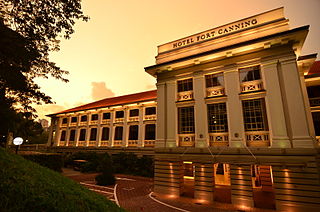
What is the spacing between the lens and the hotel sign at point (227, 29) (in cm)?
1221

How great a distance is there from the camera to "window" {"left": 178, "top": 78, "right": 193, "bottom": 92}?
560 inches

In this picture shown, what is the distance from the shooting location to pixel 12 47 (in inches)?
296

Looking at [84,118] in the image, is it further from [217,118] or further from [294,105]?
[294,105]

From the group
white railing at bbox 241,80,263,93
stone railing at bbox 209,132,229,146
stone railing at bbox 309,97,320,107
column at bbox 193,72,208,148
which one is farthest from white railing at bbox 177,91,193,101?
stone railing at bbox 309,97,320,107

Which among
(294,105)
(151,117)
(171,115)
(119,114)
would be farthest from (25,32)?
(119,114)

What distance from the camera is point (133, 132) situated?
25438mm

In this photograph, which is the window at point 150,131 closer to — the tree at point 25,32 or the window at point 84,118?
the window at point 84,118

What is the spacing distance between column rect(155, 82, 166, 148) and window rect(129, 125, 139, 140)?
439 inches

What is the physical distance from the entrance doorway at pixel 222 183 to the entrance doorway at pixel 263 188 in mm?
1986

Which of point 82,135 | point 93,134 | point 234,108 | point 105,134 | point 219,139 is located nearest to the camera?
point 234,108

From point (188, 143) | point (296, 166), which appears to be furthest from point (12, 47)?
point (296, 166)

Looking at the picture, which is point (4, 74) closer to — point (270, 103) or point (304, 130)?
point (270, 103)

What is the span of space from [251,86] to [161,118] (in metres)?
7.31

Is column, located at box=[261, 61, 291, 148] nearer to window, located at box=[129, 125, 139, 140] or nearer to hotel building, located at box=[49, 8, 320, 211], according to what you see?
hotel building, located at box=[49, 8, 320, 211]
